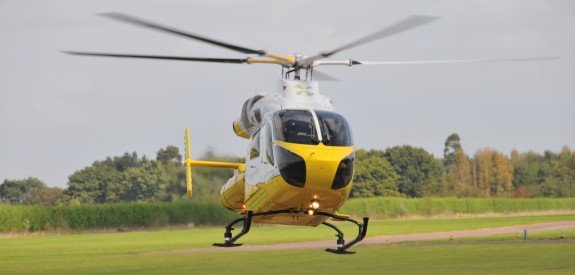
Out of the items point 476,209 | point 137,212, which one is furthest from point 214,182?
point 476,209

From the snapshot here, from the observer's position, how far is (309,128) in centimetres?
2652

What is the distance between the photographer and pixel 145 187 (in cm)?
10938

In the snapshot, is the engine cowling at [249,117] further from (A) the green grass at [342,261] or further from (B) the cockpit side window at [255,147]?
(A) the green grass at [342,261]

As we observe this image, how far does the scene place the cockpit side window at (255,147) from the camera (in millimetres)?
28422

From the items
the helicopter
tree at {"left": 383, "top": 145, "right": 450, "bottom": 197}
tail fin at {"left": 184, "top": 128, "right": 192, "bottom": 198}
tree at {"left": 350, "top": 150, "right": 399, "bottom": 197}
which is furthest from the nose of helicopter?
tree at {"left": 383, "top": 145, "right": 450, "bottom": 197}

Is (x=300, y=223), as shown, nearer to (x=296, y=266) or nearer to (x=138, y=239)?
(x=296, y=266)

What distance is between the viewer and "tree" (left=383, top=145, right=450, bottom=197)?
15150 centimetres

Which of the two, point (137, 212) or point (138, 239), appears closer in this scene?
point (138, 239)

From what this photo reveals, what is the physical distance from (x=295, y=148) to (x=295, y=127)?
0.61 metres

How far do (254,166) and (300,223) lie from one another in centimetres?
208

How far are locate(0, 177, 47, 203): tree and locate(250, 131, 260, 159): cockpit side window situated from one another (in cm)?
14675

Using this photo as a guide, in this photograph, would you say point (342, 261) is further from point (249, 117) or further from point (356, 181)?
point (356, 181)

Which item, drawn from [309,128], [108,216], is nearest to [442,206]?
[108,216]

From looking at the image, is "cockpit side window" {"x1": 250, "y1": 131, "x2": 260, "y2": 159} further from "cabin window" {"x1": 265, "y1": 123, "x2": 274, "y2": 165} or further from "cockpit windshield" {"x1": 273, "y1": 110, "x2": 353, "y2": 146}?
"cockpit windshield" {"x1": 273, "y1": 110, "x2": 353, "y2": 146}
